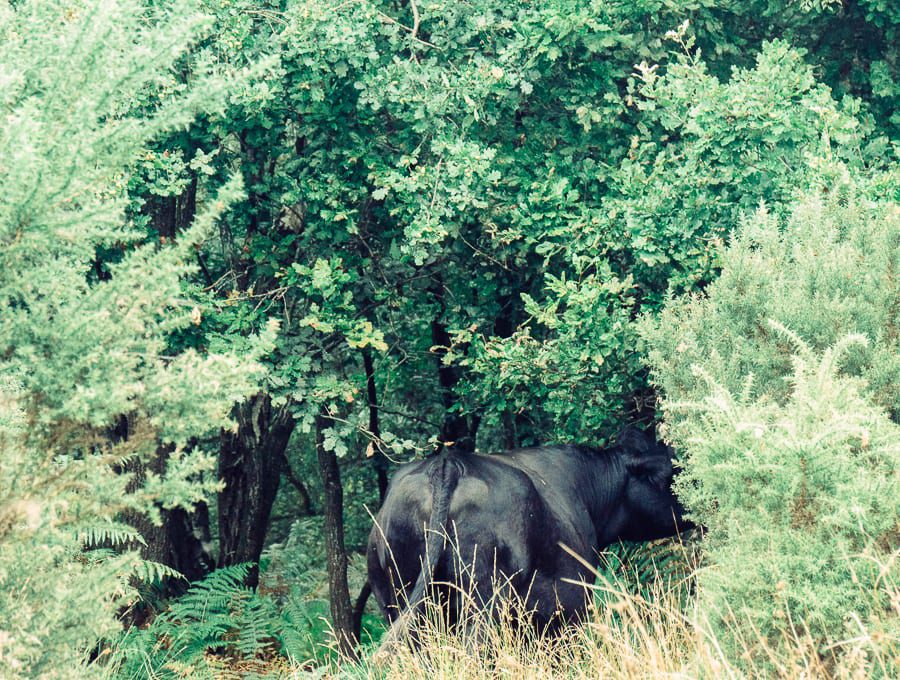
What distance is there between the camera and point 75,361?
162 inches

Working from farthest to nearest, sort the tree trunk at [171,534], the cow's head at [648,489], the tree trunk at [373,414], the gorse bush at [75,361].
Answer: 1. the tree trunk at [373,414]
2. the tree trunk at [171,534]
3. the cow's head at [648,489]
4. the gorse bush at [75,361]

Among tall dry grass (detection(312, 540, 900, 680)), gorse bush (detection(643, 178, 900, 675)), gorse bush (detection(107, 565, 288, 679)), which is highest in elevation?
gorse bush (detection(643, 178, 900, 675))

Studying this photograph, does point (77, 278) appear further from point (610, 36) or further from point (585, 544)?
point (610, 36)

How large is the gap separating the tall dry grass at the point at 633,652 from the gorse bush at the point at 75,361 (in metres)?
1.73

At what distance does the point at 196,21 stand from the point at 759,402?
135 inches

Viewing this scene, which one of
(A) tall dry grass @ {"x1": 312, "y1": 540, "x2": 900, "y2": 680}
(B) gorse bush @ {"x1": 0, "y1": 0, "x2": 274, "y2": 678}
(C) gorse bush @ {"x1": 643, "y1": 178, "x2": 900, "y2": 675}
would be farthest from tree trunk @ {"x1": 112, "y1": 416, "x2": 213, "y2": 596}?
(C) gorse bush @ {"x1": 643, "y1": 178, "x2": 900, "y2": 675}

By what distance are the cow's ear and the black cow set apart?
78 centimetres

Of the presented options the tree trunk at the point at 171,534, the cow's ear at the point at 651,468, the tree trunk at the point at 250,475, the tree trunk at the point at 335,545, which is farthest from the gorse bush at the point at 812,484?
the tree trunk at the point at 250,475

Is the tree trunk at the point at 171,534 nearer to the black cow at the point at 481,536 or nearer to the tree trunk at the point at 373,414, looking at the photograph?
the tree trunk at the point at 373,414

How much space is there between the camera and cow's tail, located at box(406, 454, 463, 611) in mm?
6148

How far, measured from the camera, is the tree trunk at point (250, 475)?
40.0 feet

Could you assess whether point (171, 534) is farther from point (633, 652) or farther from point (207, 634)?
point (633, 652)

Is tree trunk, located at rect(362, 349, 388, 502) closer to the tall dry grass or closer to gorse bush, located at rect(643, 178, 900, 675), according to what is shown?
the tall dry grass

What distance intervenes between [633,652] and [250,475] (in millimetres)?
8576
